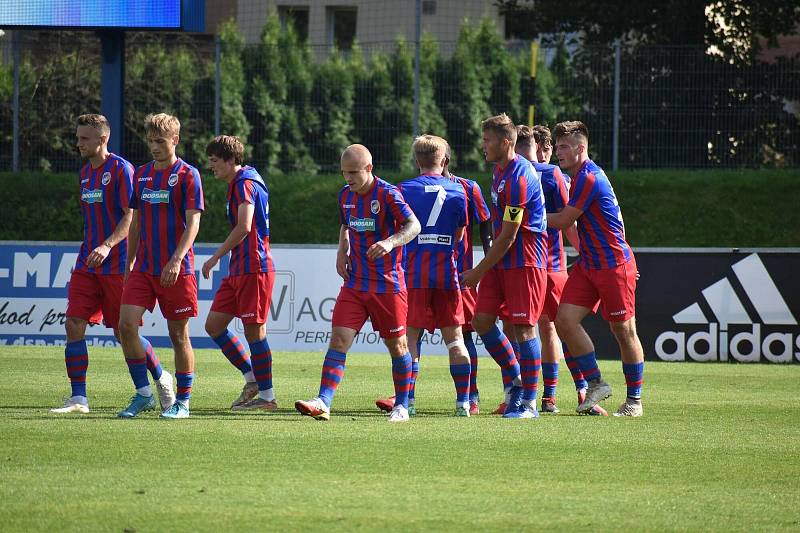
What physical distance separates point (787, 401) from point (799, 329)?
5201 millimetres

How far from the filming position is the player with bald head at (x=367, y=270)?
861cm

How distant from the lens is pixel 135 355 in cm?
899

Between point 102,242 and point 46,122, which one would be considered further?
point 46,122

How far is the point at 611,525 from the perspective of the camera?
5.54m

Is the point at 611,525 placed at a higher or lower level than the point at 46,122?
lower

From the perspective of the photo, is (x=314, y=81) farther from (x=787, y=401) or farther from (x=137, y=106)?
(x=787, y=401)

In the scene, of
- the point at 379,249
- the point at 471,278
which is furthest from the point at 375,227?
the point at 471,278

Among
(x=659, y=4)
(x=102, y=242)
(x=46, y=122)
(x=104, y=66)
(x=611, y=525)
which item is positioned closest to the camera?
(x=611, y=525)

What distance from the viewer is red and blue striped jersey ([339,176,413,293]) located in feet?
28.4

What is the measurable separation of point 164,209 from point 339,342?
149cm

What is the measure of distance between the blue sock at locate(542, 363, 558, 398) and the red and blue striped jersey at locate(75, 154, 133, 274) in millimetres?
3312

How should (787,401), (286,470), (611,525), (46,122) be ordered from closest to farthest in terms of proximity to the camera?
(611,525) → (286,470) → (787,401) → (46,122)

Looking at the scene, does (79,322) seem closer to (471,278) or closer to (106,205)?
(106,205)

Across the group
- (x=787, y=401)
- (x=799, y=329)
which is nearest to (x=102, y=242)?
(x=787, y=401)
